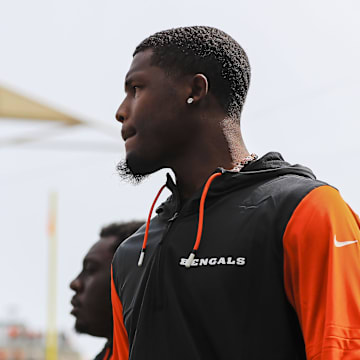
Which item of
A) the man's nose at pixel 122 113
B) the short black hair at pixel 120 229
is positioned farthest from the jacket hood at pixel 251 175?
the short black hair at pixel 120 229

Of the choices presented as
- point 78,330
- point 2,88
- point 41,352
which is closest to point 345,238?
point 78,330

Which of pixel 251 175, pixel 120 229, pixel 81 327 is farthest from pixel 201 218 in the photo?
pixel 120 229

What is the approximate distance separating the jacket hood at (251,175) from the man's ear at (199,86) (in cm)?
22

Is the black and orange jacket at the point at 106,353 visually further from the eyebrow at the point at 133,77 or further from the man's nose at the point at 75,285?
the eyebrow at the point at 133,77

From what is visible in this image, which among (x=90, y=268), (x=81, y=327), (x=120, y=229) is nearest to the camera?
(x=81, y=327)

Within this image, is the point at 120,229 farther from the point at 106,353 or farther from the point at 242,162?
the point at 242,162

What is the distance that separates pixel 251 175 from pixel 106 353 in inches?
88.1

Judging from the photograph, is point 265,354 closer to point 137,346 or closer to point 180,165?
point 137,346

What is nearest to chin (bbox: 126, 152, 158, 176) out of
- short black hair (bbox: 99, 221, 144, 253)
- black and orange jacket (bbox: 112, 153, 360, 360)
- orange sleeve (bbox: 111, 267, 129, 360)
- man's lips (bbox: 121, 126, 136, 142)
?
man's lips (bbox: 121, 126, 136, 142)

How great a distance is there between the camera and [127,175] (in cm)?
227

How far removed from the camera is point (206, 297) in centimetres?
193

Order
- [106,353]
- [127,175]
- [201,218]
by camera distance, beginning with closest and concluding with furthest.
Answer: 1. [201,218]
2. [127,175]
3. [106,353]

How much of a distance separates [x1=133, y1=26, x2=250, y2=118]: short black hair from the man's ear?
0.02m

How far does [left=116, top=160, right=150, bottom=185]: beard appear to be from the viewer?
2248 mm
